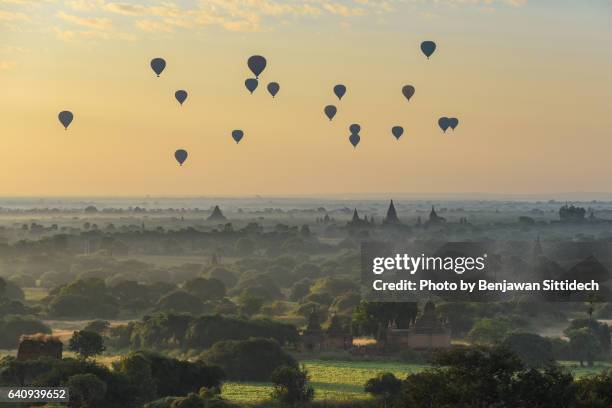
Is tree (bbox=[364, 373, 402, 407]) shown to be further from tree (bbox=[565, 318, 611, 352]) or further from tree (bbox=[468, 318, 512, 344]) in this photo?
tree (bbox=[565, 318, 611, 352])

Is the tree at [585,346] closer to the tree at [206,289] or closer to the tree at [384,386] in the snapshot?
the tree at [384,386]

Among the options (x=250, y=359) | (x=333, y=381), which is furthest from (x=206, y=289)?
(x=333, y=381)

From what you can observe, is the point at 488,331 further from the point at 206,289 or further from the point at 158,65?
the point at 206,289

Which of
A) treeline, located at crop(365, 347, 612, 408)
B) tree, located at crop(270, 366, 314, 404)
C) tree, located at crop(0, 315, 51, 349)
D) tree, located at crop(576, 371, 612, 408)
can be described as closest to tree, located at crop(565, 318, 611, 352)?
tree, located at crop(270, 366, 314, 404)

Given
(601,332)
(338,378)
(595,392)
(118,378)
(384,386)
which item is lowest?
(595,392)

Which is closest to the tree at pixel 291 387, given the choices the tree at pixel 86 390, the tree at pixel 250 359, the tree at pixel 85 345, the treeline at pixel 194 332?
→ the tree at pixel 250 359

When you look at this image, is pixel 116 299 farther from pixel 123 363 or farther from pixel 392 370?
pixel 123 363
